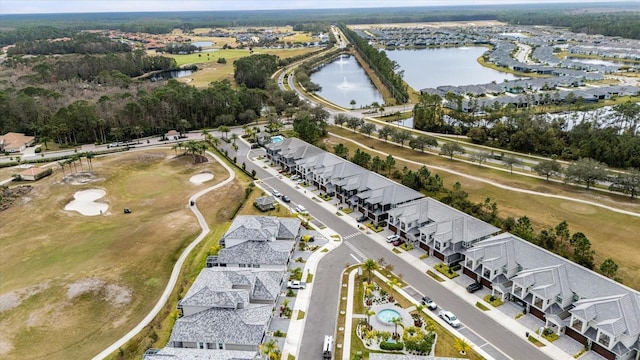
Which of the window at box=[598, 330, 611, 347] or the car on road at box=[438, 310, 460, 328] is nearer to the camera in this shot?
the window at box=[598, 330, 611, 347]

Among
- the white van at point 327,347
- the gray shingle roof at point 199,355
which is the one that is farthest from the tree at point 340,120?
the gray shingle roof at point 199,355

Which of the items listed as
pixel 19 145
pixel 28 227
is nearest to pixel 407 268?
pixel 28 227

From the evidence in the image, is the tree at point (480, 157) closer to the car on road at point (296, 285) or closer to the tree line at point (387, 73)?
the car on road at point (296, 285)

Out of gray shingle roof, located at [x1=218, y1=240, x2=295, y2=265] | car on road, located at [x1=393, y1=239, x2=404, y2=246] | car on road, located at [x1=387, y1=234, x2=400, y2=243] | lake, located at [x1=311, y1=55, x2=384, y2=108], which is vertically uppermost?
lake, located at [x1=311, y1=55, x2=384, y2=108]

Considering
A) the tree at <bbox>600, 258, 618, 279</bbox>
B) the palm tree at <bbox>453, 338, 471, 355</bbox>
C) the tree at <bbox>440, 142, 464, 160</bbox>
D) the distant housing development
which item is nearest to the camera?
the palm tree at <bbox>453, 338, 471, 355</bbox>

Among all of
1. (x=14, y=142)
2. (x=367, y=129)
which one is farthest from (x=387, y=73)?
(x=14, y=142)

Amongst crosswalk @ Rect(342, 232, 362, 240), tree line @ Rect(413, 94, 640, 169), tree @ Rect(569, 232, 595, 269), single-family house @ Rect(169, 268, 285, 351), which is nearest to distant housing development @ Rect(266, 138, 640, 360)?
crosswalk @ Rect(342, 232, 362, 240)

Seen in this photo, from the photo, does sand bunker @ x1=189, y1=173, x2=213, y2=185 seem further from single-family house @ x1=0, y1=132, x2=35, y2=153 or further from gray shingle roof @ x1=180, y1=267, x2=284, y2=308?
single-family house @ x1=0, y1=132, x2=35, y2=153
